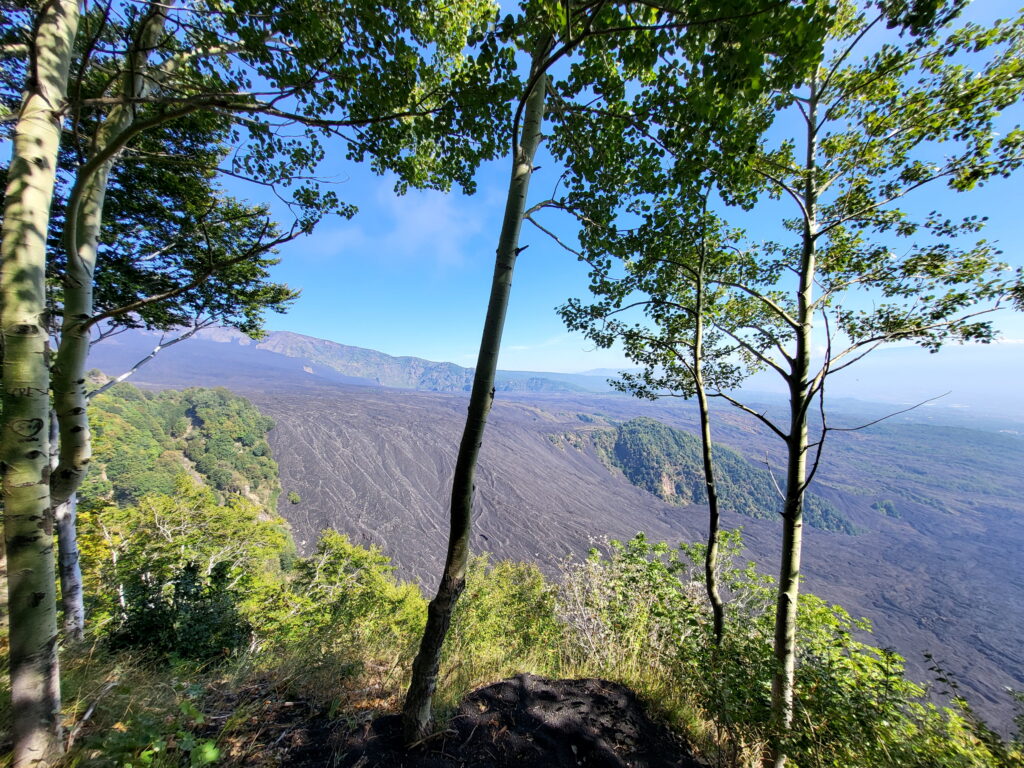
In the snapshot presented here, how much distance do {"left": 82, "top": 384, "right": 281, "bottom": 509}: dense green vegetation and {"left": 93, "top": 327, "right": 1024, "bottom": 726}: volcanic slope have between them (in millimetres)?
6579

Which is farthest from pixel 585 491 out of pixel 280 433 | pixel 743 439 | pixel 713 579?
pixel 743 439

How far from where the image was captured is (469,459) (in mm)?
2469

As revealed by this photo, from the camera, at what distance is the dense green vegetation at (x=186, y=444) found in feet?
146

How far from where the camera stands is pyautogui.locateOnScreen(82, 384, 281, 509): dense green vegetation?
146 feet

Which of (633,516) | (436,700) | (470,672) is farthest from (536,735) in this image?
(633,516)

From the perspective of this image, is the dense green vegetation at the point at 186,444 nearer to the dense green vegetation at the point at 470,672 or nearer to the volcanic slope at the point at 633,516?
the volcanic slope at the point at 633,516

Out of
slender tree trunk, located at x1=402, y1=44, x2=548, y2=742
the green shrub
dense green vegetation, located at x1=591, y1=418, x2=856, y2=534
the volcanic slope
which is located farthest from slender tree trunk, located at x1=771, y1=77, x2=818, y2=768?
dense green vegetation, located at x1=591, y1=418, x2=856, y2=534

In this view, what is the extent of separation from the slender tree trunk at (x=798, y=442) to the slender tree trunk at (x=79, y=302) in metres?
6.24

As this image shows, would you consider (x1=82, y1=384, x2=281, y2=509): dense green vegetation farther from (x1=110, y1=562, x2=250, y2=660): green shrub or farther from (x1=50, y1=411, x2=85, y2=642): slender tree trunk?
(x1=110, y1=562, x2=250, y2=660): green shrub

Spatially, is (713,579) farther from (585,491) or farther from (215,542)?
(585,491)

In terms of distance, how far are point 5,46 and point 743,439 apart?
710ft

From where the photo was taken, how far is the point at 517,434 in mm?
129500

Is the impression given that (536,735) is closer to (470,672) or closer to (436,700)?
(436,700)

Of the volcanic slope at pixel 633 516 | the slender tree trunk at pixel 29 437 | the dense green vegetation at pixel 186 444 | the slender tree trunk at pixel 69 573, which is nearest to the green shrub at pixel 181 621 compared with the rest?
the slender tree trunk at pixel 69 573
